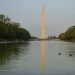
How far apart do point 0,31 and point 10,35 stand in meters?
21.8

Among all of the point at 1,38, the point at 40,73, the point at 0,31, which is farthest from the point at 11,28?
the point at 40,73

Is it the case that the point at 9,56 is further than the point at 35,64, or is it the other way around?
the point at 9,56

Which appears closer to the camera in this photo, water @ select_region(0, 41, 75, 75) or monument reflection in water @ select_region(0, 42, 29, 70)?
water @ select_region(0, 41, 75, 75)

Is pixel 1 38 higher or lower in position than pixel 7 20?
lower

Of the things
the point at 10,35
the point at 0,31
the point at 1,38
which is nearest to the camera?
the point at 0,31

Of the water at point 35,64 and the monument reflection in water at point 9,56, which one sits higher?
the monument reflection in water at point 9,56

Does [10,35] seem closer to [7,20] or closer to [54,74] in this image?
[7,20]

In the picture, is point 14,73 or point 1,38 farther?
point 1,38

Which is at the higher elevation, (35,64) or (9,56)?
(9,56)

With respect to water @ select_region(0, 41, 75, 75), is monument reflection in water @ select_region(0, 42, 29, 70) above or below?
above

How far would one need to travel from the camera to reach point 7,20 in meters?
143

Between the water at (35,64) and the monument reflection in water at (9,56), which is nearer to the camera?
the water at (35,64)

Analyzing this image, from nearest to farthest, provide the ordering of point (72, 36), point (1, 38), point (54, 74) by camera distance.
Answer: point (54, 74) → point (1, 38) → point (72, 36)

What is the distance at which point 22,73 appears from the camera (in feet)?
55.1
